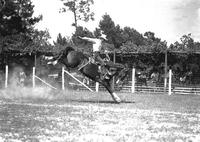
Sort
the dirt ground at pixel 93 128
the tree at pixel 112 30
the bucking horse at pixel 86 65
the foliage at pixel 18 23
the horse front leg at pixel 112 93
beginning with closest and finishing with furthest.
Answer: the dirt ground at pixel 93 128, the horse front leg at pixel 112 93, the bucking horse at pixel 86 65, the foliage at pixel 18 23, the tree at pixel 112 30

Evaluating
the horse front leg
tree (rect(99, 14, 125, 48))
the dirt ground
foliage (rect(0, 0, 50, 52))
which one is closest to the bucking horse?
the horse front leg

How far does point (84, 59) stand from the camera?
21938mm

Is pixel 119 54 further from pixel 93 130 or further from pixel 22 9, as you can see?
pixel 93 130

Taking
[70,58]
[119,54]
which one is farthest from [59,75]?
[70,58]

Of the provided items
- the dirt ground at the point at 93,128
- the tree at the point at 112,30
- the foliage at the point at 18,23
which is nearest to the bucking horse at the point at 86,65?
the dirt ground at the point at 93,128

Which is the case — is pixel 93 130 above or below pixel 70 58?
below

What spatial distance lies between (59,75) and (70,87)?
179 centimetres

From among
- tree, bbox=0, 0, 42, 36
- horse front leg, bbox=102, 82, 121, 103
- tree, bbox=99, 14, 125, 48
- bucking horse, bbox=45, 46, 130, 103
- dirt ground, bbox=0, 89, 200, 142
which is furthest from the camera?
tree, bbox=99, 14, 125, 48

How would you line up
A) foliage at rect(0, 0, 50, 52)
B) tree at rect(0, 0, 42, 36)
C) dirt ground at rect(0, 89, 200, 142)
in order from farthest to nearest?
tree at rect(0, 0, 42, 36), foliage at rect(0, 0, 50, 52), dirt ground at rect(0, 89, 200, 142)

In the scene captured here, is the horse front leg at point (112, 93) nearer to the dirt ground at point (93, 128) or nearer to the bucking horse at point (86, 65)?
the bucking horse at point (86, 65)

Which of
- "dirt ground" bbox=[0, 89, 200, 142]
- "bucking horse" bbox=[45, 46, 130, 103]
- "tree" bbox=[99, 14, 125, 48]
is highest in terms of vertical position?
"tree" bbox=[99, 14, 125, 48]

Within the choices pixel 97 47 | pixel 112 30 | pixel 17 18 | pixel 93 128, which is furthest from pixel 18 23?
pixel 112 30

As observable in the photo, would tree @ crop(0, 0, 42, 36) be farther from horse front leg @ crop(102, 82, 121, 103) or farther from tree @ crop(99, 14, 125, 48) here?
tree @ crop(99, 14, 125, 48)

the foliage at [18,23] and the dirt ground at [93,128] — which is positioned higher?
the foliage at [18,23]
